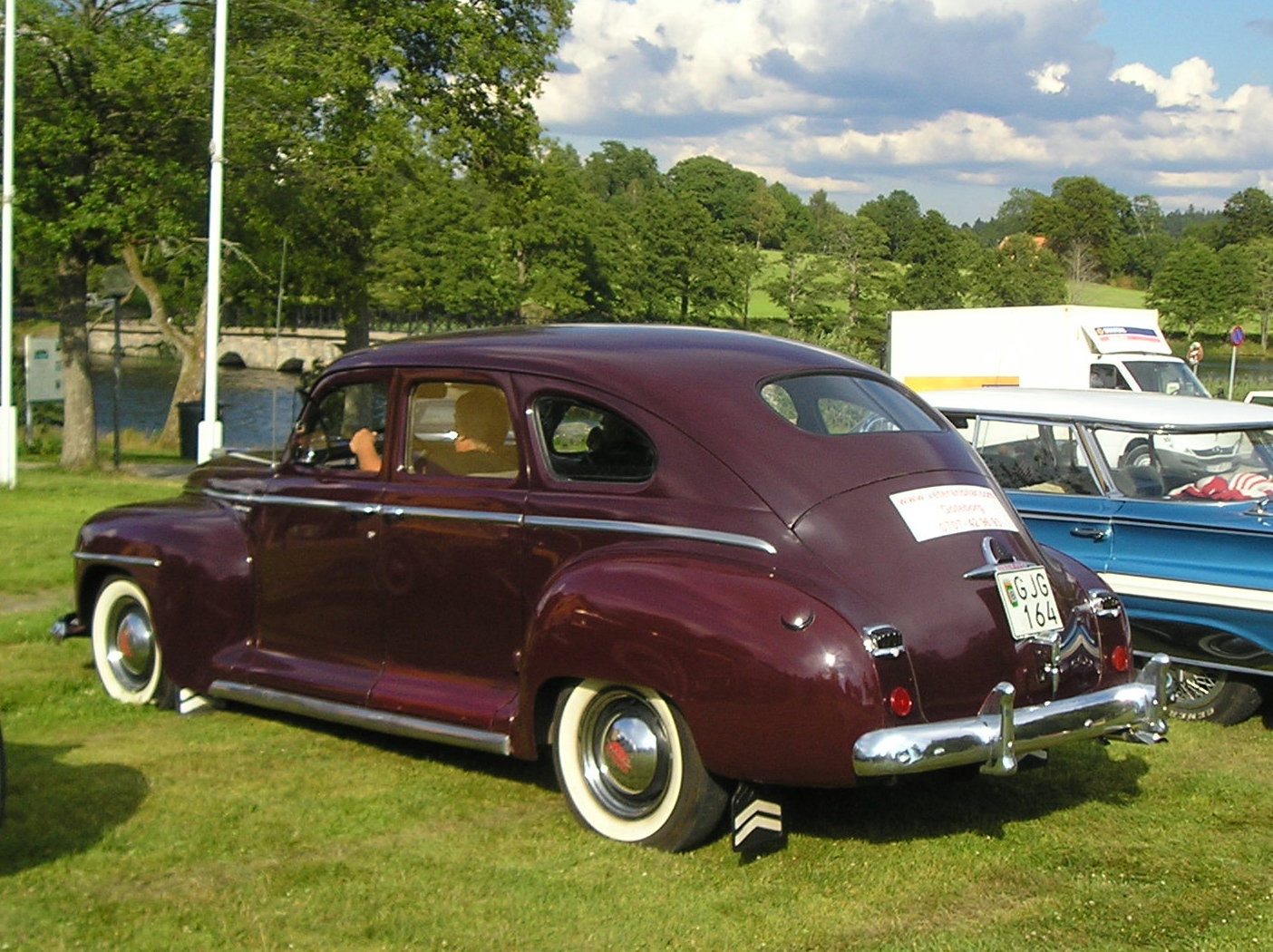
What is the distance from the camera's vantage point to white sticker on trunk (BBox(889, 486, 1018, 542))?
18.2ft

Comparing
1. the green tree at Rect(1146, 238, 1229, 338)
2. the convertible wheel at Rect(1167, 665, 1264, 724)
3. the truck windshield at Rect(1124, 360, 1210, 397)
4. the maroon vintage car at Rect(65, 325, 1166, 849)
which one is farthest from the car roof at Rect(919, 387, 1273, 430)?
the green tree at Rect(1146, 238, 1229, 338)

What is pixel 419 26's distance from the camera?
112 ft

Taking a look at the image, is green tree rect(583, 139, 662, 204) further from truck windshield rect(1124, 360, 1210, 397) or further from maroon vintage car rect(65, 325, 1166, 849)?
maroon vintage car rect(65, 325, 1166, 849)

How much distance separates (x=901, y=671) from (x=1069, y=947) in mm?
993

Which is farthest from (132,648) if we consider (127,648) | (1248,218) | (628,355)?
(1248,218)

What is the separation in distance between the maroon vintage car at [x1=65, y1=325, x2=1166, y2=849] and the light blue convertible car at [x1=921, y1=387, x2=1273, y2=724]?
1.70 meters

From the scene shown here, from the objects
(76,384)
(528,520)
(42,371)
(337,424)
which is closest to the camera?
(528,520)

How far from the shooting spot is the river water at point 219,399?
113 feet

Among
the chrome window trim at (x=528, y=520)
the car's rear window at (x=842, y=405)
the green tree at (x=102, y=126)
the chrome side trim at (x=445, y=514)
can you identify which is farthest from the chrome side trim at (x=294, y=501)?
the green tree at (x=102, y=126)

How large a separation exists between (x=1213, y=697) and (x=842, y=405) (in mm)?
3368

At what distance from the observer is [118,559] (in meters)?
7.55

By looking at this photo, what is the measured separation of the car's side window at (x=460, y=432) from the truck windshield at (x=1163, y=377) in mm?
20094

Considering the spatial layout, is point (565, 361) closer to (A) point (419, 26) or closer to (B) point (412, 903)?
(B) point (412, 903)

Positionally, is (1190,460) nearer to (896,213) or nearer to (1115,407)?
(1115,407)
